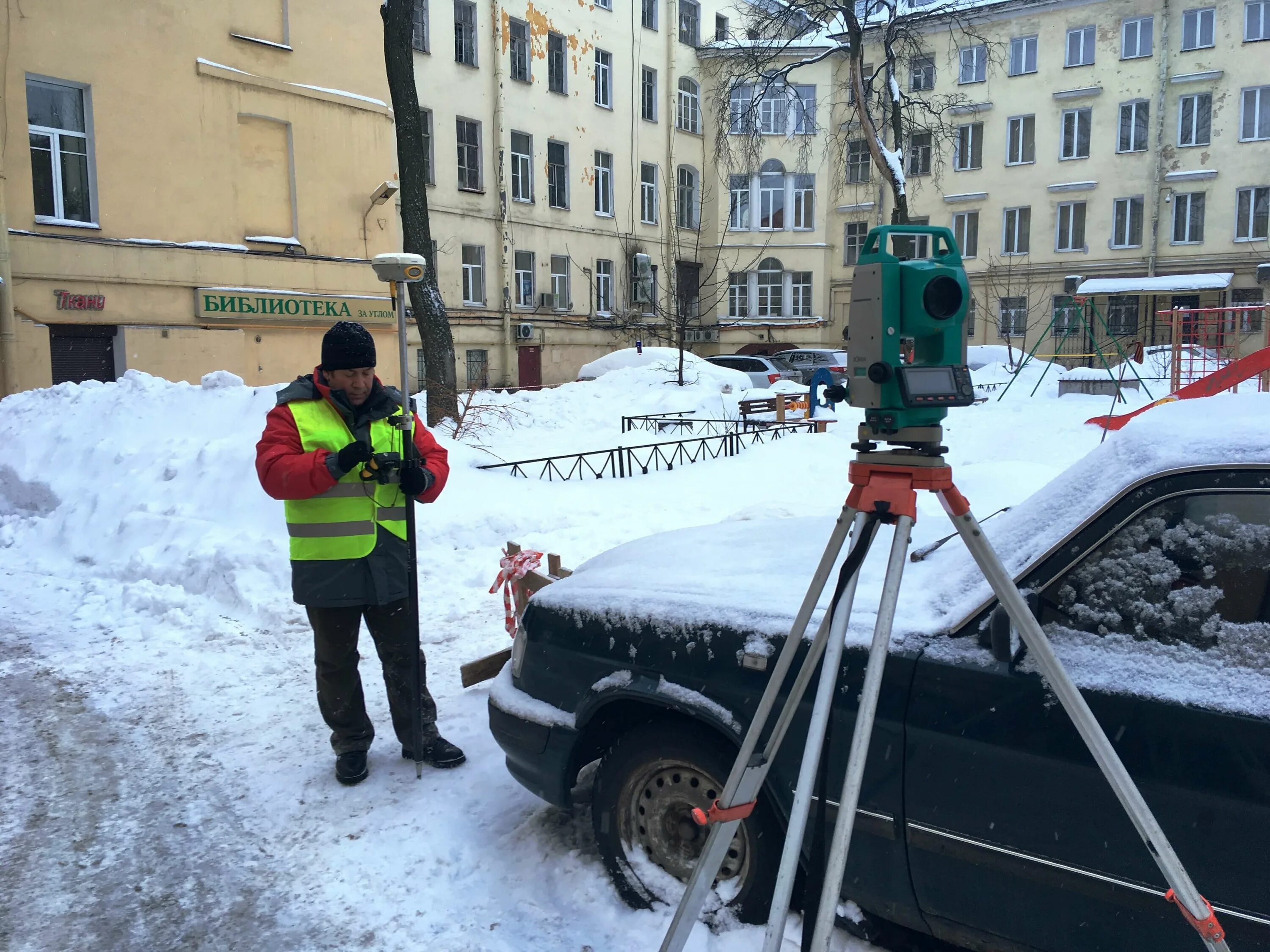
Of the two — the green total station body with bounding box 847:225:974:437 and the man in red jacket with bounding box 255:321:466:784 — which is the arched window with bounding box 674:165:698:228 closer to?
the man in red jacket with bounding box 255:321:466:784

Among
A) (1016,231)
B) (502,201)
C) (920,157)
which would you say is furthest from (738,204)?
(502,201)

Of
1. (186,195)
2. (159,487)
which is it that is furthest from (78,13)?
(159,487)

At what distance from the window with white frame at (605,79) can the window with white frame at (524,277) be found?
617 centimetres

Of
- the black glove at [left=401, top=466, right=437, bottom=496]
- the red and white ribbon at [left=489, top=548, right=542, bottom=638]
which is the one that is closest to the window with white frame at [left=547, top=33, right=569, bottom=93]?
the red and white ribbon at [left=489, top=548, right=542, bottom=638]

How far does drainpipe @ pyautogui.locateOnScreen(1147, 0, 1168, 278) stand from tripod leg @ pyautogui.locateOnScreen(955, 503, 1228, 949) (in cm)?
3585

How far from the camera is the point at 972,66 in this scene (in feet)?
115

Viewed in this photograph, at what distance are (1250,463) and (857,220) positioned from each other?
37318 mm

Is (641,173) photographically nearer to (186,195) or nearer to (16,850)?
(186,195)

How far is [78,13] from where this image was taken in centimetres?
1541

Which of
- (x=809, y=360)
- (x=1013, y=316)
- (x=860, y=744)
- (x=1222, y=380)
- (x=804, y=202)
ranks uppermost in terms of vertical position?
(x=804, y=202)

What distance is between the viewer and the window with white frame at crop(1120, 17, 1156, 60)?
3250 centimetres

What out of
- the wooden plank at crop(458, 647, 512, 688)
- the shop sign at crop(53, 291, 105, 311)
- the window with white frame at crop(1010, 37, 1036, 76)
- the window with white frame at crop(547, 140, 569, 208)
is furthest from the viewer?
the window with white frame at crop(1010, 37, 1036, 76)

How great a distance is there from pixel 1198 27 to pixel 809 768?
3855cm

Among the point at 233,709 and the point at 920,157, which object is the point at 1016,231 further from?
the point at 233,709
